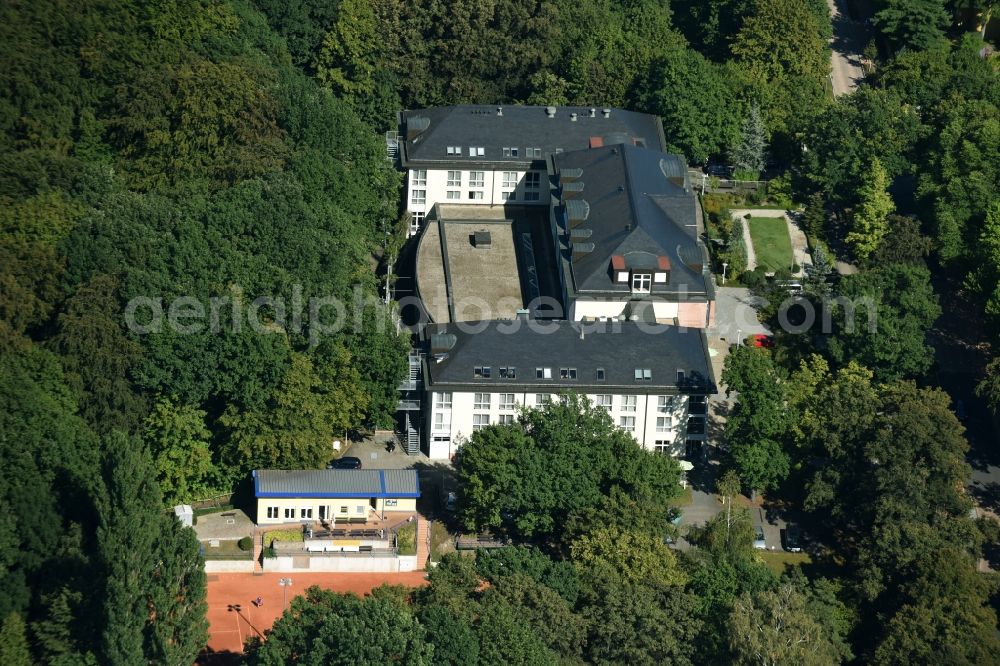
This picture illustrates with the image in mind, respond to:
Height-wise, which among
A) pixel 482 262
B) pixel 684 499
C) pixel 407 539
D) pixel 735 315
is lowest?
pixel 407 539

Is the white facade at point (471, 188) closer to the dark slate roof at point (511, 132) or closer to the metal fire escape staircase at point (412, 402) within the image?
the dark slate roof at point (511, 132)

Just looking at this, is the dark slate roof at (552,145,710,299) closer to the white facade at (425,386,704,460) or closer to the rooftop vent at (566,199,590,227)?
the rooftop vent at (566,199,590,227)

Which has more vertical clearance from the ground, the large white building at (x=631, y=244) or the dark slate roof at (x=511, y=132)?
the dark slate roof at (x=511, y=132)

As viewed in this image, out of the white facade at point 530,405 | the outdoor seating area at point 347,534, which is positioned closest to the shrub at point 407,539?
the outdoor seating area at point 347,534

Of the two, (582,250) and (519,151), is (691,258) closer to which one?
(582,250)

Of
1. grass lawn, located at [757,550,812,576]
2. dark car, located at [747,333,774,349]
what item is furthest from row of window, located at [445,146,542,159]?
grass lawn, located at [757,550,812,576]

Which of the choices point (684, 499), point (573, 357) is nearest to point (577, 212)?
point (573, 357)

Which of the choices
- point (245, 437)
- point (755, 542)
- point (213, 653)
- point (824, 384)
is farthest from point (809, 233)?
point (213, 653)
